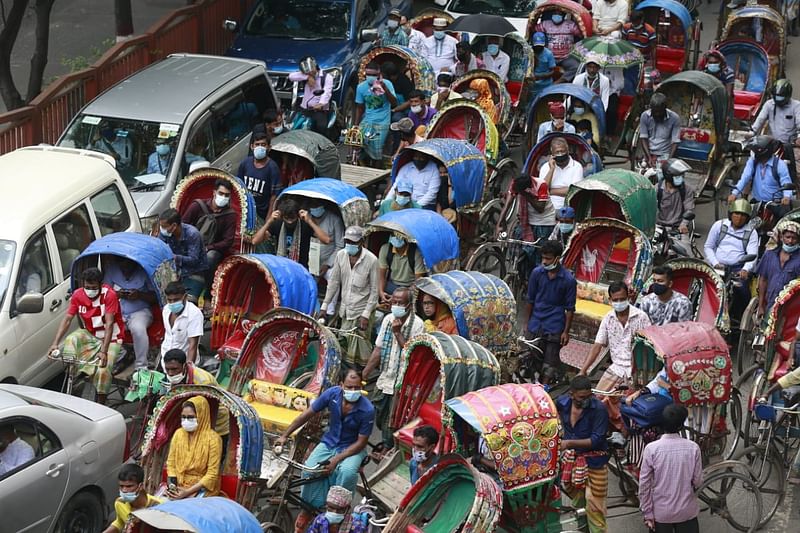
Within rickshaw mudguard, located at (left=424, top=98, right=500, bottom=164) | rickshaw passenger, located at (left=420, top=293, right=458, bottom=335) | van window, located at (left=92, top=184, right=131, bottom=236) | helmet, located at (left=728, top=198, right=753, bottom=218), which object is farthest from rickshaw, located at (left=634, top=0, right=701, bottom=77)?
van window, located at (left=92, top=184, right=131, bottom=236)

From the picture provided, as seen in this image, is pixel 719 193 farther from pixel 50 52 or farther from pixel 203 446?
pixel 50 52

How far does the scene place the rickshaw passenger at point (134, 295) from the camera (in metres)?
13.9

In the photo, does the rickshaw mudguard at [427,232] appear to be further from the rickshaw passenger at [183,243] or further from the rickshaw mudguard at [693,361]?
the rickshaw mudguard at [693,361]

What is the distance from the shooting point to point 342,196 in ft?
51.7

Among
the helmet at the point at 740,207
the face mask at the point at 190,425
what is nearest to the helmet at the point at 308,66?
the helmet at the point at 740,207

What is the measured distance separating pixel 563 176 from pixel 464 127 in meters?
2.29

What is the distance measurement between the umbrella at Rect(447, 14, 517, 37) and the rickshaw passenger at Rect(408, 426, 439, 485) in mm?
11135

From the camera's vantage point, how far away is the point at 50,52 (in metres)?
26.8

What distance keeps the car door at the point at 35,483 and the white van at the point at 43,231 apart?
2125 millimetres

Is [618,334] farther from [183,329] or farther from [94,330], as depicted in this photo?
[94,330]

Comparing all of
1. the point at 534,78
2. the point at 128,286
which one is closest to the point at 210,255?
the point at 128,286

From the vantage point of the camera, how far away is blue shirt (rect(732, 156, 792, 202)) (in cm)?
1670

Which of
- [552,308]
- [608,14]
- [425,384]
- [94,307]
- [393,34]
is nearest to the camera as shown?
[425,384]

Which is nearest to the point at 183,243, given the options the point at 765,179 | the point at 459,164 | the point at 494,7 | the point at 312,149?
the point at 312,149
